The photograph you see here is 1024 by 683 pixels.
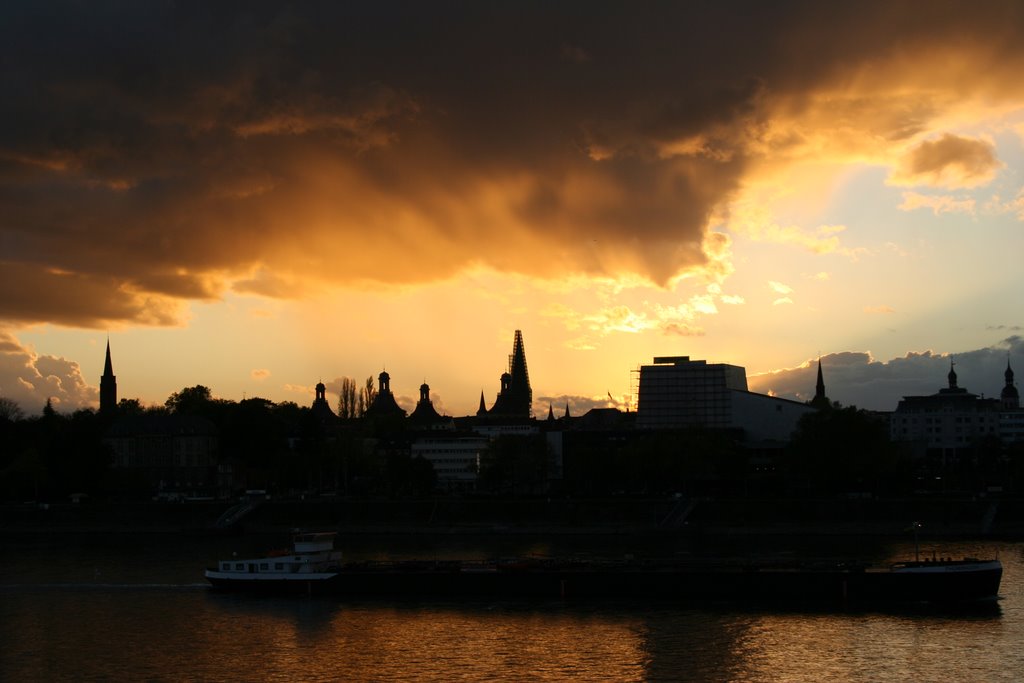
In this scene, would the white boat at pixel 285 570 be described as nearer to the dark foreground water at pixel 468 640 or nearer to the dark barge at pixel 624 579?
the dark barge at pixel 624 579

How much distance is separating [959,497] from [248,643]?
113 meters

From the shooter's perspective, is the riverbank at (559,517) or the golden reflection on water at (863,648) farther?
the riverbank at (559,517)

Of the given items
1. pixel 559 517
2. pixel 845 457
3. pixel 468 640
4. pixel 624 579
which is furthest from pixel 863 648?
pixel 845 457

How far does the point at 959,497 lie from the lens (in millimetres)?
157125

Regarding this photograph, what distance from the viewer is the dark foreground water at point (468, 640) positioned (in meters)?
61.9

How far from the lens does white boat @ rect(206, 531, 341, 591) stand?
90.5 m

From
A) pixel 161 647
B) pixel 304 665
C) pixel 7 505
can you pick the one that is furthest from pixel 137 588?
pixel 7 505

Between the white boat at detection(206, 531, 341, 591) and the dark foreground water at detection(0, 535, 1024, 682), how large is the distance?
6.60 feet

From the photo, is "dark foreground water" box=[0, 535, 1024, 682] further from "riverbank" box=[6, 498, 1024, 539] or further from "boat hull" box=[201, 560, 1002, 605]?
"riverbank" box=[6, 498, 1024, 539]

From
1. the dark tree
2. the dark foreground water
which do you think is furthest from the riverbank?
the dark foreground water

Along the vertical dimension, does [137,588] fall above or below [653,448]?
below

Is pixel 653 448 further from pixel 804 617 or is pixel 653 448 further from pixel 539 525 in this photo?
pixel 804 617

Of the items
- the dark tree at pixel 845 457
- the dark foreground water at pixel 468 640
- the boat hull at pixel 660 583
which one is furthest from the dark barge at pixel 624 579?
the dark tree at pixel 845 457

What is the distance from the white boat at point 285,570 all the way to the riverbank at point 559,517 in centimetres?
5983
